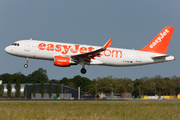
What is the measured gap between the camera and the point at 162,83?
4919 inches

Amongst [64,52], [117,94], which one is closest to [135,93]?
[117,94]

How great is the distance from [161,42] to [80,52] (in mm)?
14530

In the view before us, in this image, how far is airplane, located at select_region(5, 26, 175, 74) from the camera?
1631 inches

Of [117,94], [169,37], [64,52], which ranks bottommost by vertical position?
[117,94]

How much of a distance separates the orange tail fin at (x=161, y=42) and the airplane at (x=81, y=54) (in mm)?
777

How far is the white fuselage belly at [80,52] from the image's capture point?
41.6 metres

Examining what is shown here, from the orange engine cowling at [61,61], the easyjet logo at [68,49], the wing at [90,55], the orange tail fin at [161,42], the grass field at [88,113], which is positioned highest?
the orange tail fin at [161,42]

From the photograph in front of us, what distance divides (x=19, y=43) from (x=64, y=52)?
7.42 meters

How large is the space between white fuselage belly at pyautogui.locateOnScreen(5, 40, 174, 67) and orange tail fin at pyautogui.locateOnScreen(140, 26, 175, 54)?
61.3 inches

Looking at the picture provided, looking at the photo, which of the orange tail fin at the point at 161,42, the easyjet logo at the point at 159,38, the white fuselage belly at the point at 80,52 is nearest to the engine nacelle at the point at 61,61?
the white fuselage belly at the point at 80,52

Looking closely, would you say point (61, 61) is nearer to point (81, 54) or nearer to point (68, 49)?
point (68, 49)

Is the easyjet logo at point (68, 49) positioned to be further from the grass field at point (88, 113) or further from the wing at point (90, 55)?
the grass field at point (88, 113)

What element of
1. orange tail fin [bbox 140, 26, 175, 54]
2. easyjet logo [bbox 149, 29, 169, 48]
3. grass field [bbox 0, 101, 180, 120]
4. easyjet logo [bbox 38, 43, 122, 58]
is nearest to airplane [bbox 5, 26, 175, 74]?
easyjet logo [bbox 38, 43, 122, 58]

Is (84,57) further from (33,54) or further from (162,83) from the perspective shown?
(162,83)
